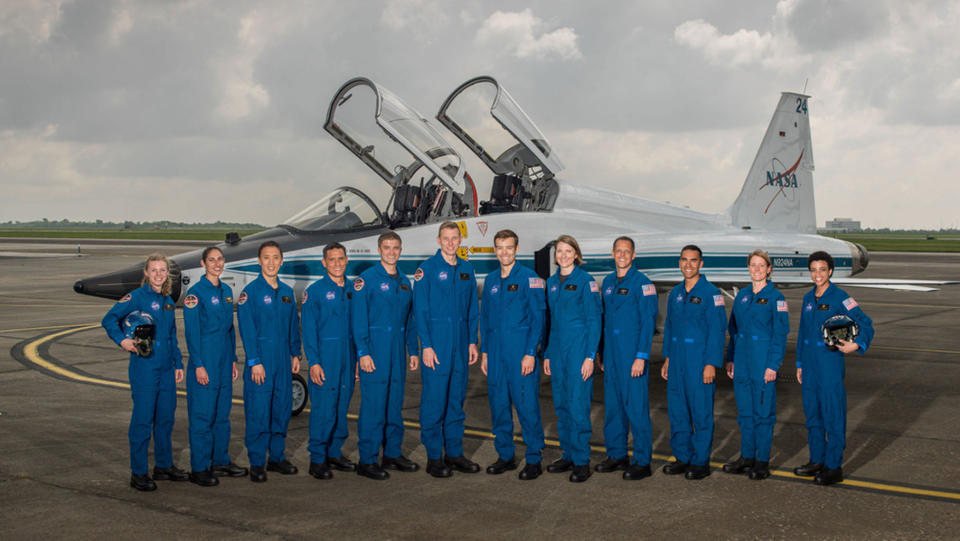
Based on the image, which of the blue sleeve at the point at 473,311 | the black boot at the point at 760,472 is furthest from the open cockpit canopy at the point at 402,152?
the black boot at the point at 760,472

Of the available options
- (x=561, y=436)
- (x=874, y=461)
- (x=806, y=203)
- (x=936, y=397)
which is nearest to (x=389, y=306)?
(x=561, y=436)

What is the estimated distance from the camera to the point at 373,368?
5961 mm

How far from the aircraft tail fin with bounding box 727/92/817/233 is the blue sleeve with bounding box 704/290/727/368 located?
856 centimetres

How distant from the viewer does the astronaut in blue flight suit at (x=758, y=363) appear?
584 cm

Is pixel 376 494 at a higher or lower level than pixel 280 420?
lower

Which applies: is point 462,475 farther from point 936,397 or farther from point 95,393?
point 936,397

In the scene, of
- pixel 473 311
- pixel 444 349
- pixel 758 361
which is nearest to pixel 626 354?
pixel 758 361

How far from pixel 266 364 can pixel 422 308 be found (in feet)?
4.04

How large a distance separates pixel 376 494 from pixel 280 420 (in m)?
1.02

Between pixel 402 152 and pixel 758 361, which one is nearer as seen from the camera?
pixel 758 361

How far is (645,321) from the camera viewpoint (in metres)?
6.02

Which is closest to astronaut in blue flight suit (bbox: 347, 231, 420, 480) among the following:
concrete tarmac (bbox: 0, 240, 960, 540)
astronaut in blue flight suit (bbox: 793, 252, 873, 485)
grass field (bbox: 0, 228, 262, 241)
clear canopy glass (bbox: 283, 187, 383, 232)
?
concrete tarmac (bbox: 0, 240, 960, 540)

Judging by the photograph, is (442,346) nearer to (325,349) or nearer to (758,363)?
(325,349)

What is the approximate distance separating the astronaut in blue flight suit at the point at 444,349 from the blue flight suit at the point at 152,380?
1813 mm
